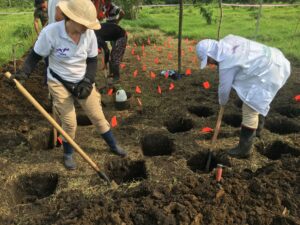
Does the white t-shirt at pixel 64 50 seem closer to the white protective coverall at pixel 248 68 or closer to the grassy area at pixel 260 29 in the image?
the white protective coverall at pixel 248 68

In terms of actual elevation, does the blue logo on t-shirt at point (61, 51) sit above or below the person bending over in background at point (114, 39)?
above

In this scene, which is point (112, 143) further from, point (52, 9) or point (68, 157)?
point (52, 9)

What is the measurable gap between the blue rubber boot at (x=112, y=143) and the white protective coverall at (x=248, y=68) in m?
1.38

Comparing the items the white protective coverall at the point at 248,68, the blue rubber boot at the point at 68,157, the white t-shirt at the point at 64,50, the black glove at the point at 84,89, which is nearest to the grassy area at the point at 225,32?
the white protective coverall at the point at 248,68

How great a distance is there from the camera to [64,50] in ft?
11.6

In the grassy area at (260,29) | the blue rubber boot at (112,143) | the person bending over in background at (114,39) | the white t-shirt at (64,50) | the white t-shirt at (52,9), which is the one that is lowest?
the grassy area at (260,29)

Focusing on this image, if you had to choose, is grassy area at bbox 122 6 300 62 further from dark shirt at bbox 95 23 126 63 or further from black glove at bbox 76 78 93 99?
black glove at bbox 76 78 93 99

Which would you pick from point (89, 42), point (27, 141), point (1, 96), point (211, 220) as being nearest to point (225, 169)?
point (211, 220)

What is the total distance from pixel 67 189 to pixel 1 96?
3.09 metres

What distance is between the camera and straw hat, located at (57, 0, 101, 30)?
3250 mm

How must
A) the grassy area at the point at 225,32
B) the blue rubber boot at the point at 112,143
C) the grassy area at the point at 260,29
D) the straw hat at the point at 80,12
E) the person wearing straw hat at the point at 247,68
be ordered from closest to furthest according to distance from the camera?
the straw hat at the point at 80,12 < the person wearing straw hat at the point at 247,68 < the blue rubber boot at the point at 112,143 < the grassy area at the point at 225,32 < the grassy area at the point at 260,29

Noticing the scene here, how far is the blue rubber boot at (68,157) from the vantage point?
160 inches

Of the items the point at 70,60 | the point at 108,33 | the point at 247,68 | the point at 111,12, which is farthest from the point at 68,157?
A: the point at 111,12

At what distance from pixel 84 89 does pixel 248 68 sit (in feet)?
6.03
